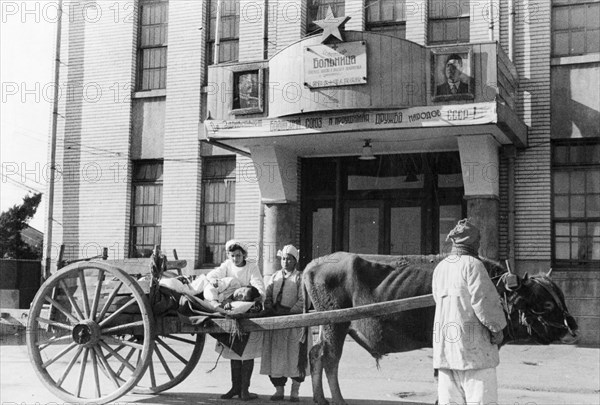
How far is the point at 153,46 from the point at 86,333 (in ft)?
34.1

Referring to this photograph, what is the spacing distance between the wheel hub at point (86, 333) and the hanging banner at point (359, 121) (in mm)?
6004

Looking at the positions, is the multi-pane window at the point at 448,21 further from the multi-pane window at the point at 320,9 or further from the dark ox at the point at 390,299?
the dark ox at the point at 390,299

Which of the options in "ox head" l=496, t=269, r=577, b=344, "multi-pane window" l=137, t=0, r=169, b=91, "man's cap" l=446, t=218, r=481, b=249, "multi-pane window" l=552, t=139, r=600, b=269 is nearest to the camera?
"man's cap" l=446, t=218, r=481, b=249

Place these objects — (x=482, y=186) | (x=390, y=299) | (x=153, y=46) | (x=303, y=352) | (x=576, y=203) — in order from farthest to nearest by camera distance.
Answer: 1. (x=153, y=46)
2. (x=576, y=203)
3. (x=482, y=186)
4. (x=303, y=352)
5. (x=390, y=299)

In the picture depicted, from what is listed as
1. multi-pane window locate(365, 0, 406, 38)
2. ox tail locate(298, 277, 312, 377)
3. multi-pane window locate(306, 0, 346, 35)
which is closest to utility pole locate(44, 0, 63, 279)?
multi-pane window locate(306, 0, 346, 35)

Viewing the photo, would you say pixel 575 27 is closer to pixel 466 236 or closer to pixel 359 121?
pixel 359 121

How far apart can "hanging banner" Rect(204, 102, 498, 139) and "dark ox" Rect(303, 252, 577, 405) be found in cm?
467

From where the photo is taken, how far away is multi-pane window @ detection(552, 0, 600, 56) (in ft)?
46.0

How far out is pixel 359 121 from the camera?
1255 centimetres

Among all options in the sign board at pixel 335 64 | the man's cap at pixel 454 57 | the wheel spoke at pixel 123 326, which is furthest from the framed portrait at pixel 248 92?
the wheel spoke at pixel 123 326

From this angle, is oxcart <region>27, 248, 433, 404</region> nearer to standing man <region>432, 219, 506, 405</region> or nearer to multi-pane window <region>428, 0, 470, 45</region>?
standing man <region>432, 219, 506, 405</region>

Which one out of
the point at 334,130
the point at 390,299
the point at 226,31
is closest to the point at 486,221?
the point at 334,130

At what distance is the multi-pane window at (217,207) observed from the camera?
16.2 m

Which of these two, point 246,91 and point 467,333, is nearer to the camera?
point 467,333
